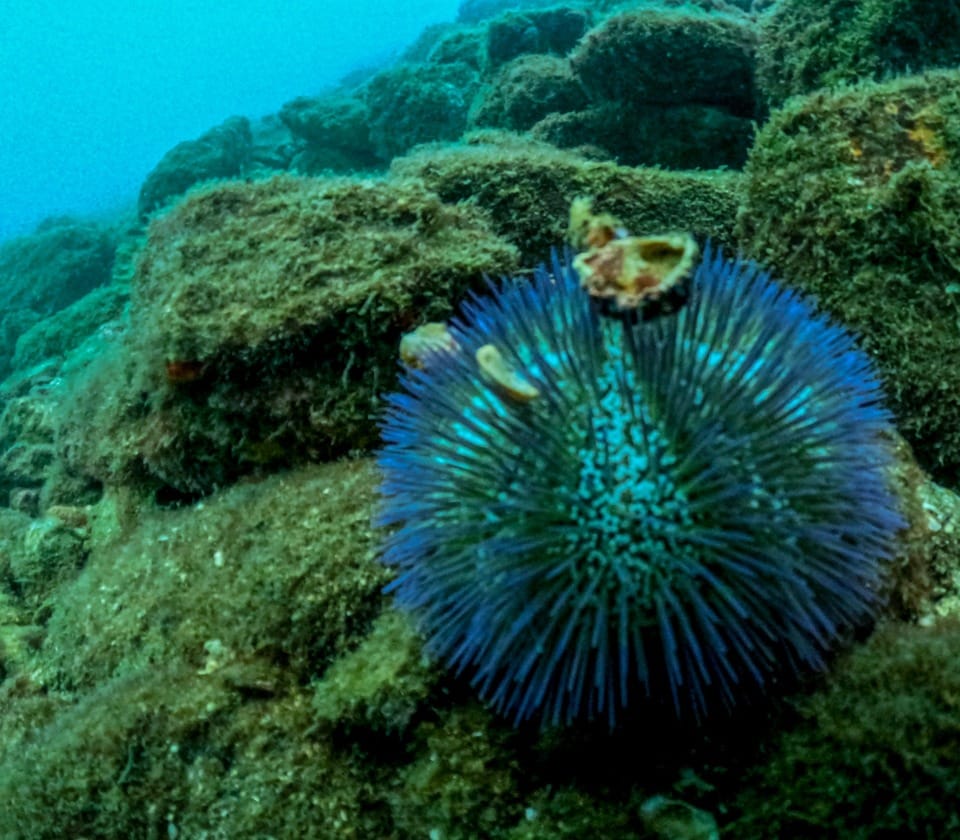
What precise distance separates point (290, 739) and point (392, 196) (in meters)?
2.88

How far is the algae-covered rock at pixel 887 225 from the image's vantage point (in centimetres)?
381

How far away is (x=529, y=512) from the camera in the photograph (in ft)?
8.37

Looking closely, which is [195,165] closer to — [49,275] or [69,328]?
[49,275]

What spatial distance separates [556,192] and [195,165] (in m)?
15.2

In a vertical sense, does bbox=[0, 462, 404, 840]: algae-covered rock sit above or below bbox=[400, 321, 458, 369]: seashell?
below

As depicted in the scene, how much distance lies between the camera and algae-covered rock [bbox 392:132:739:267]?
546 centimetres

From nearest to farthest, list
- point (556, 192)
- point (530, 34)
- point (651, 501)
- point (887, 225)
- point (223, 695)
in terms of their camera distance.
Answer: point (651, 501), point (223, 695), point (887, 225), point (556, 192), point (530, 34)

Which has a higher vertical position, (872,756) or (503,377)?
(503,377)

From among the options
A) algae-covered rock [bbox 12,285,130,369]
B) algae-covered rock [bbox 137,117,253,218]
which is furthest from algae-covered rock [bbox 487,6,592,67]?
algae-covered rock [bbox 12,285,130,369]

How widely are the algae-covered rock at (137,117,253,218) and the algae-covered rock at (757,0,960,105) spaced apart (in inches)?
519

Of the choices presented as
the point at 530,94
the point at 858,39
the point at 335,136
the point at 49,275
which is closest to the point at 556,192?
the point at 858,39

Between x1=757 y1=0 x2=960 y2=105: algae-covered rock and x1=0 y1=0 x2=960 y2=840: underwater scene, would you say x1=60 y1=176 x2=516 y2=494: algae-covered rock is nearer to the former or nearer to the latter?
Answer: x1=0 y1=0 x2=960 y2=840: underwater scene

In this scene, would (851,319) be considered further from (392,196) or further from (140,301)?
(140,301)

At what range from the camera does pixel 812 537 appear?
102 inches
